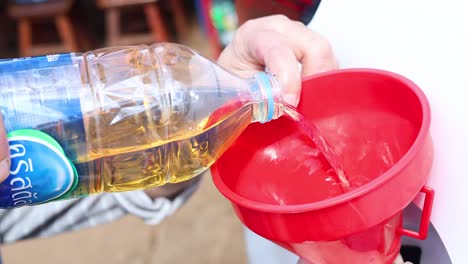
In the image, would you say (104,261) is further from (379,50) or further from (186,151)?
(379,50)

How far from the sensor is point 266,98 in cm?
64

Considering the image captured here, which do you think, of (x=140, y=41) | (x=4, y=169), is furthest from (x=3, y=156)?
(x=140, y=41)

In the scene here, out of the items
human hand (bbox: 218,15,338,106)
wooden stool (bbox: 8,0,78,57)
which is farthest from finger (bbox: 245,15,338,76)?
wooden stool (bbox: 8,0,78,57)

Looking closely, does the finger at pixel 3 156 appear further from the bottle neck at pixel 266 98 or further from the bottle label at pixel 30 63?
the bottle neck at pixel 266 98

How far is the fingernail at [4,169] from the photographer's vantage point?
1.76ft

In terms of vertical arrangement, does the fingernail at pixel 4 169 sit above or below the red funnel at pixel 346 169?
above

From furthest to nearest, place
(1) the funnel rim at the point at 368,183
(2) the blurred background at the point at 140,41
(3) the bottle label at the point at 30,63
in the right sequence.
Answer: (2) the blurred background at the point at 140,41 → (3) the bottle label at the point at 30,63 → (1) the funnel rim at the point at 368,183

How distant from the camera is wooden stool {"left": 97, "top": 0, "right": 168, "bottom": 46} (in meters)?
2.97

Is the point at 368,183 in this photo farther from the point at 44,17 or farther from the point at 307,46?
the point at 44,17

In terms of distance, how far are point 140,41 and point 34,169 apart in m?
2.53

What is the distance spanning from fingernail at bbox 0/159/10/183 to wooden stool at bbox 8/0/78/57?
101 inches

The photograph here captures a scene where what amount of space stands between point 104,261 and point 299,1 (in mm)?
1458

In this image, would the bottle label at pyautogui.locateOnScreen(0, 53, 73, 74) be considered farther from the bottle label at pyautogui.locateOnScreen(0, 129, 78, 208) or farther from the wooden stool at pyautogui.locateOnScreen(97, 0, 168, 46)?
the wooden stool at pyautogui.locateOnScreen(97, 0, 168, 46)

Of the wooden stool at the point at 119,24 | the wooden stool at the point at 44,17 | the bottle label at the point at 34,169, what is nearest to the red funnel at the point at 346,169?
the bottle label at the point at 34,169
